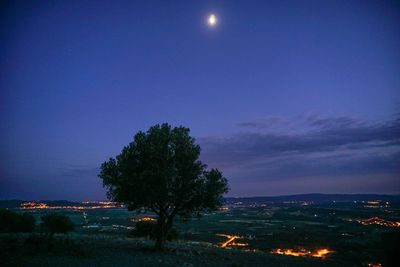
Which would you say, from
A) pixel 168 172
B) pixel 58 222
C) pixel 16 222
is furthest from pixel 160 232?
pixel 16 222

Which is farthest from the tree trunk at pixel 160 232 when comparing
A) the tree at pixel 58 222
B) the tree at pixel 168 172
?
the tree at pixel 58 222

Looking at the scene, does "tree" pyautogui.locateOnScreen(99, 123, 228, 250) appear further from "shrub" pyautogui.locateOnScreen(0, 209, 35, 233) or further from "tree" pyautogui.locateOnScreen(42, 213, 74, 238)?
"shrub" pyautogui.locateOnScreen(0, 209, 35, 233)

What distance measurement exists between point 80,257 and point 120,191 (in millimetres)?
8375

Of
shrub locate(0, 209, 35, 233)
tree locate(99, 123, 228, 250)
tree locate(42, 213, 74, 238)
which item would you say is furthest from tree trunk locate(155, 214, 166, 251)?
shrub locate(0, 209, 35, 233)

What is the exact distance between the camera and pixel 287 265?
3647cm

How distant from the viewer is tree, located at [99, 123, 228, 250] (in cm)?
3662

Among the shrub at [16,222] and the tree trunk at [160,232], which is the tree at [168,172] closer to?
the tree trunk at [160,232]

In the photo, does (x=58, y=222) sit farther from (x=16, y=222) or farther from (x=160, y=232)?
(x=160, y=232)

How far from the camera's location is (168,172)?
36312mm

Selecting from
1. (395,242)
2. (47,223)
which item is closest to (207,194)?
(395,242)

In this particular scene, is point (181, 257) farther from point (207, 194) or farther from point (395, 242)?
point (395, 242)

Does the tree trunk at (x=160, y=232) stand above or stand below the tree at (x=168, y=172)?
below

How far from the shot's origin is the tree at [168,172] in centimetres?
3662

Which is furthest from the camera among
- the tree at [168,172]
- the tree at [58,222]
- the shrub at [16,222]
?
the shrub at [16,222]
